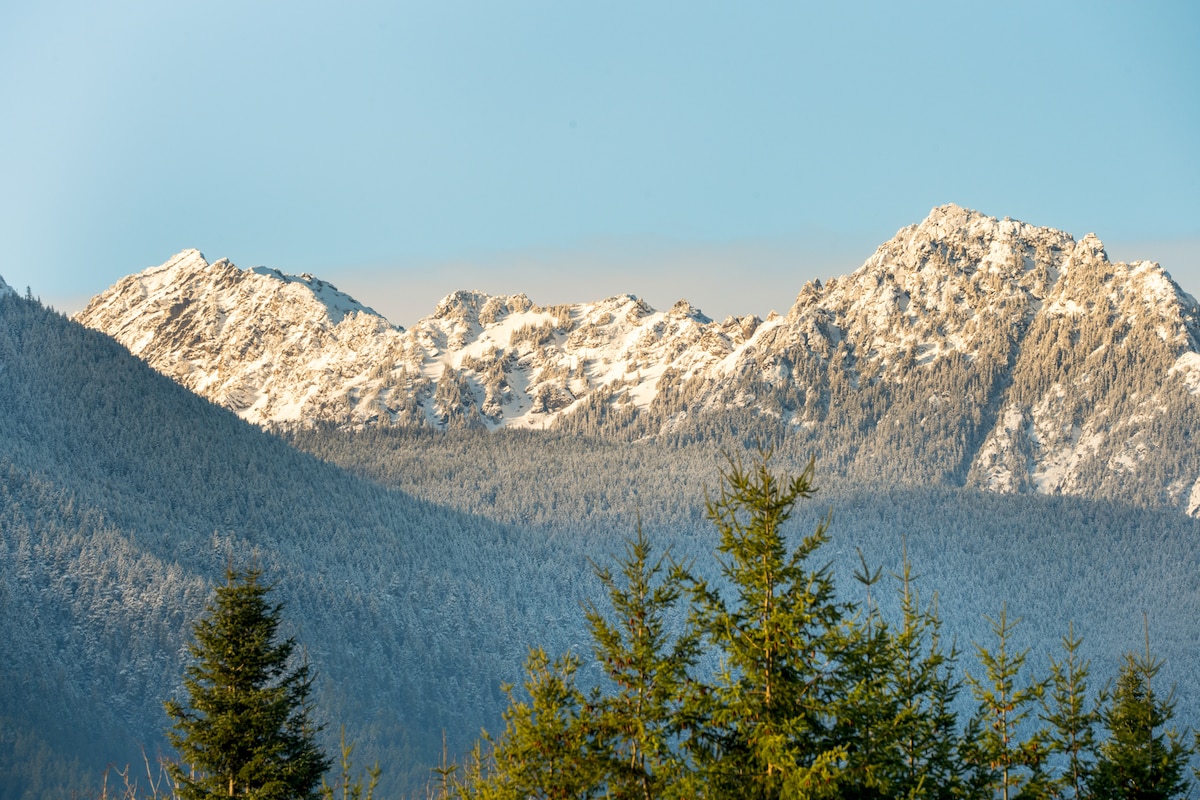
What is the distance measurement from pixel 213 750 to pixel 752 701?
77.9 ft

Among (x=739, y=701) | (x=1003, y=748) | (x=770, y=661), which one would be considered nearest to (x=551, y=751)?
(x=739, y=701)

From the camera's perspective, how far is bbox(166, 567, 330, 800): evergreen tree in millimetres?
49938

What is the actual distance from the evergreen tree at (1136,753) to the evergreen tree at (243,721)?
91.8ft

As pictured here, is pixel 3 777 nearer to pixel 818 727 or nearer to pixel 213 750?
pixel 213 750

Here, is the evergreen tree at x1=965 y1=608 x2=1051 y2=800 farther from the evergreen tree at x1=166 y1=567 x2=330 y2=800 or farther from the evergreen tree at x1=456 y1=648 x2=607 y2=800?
the evergreen tree at x1=166 y1=567 x2=330 y2=800

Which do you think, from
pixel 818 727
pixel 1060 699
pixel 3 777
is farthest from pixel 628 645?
pixel 3 777

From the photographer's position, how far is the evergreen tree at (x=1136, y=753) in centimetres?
5528

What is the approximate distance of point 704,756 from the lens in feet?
111

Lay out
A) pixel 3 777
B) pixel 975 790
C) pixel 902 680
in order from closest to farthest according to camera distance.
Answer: pixel 975 790, pixel 902 680, pixel 3 777

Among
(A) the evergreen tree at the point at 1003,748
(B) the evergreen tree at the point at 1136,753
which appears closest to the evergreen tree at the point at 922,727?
(A) the evergreen tree at the point at 1003,748

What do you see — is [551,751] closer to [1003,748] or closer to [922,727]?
[922,727]

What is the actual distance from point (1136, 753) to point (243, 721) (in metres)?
32.2

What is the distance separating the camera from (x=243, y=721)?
50.4 meters

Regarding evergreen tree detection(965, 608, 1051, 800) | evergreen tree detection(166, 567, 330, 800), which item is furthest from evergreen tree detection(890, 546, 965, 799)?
evergreen tree detection(166, 567, 330, 800)
